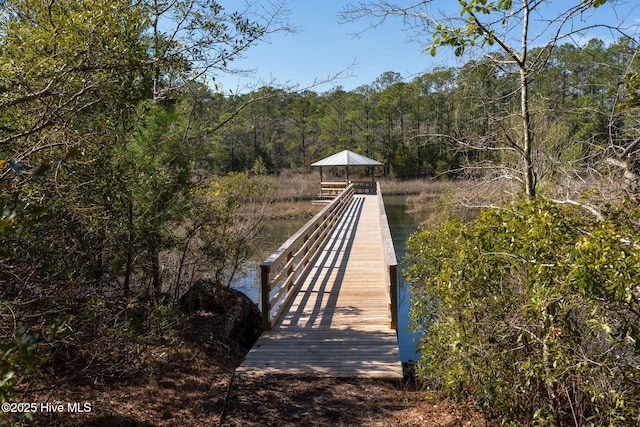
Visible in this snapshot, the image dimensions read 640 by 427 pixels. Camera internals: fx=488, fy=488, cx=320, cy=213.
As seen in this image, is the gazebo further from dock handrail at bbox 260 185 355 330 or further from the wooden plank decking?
the wooden plank decking

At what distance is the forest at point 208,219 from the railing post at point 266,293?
105cm

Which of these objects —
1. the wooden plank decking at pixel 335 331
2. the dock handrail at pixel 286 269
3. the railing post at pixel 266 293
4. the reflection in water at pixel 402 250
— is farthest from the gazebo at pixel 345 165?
the railing post at pixel 266 293

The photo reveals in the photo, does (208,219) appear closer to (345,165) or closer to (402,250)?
(402,250)

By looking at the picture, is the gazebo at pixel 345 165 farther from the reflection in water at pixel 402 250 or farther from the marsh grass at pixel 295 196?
the reflection in water at pixel 402 250

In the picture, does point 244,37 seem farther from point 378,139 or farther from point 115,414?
point 378,139

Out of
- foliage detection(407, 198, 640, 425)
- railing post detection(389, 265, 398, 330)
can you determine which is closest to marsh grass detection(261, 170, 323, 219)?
railing post detection(389, 265, 398, 330)

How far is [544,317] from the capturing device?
282 cm

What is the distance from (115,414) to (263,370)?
1309mm

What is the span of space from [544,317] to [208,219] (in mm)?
4739

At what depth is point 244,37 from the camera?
6.07 m

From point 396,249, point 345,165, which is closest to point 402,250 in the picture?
point 396,249

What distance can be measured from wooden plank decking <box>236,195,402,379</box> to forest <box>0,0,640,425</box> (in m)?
0.59

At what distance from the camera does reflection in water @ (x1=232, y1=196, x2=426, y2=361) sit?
9953 mm

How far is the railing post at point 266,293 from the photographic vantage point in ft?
17.6
